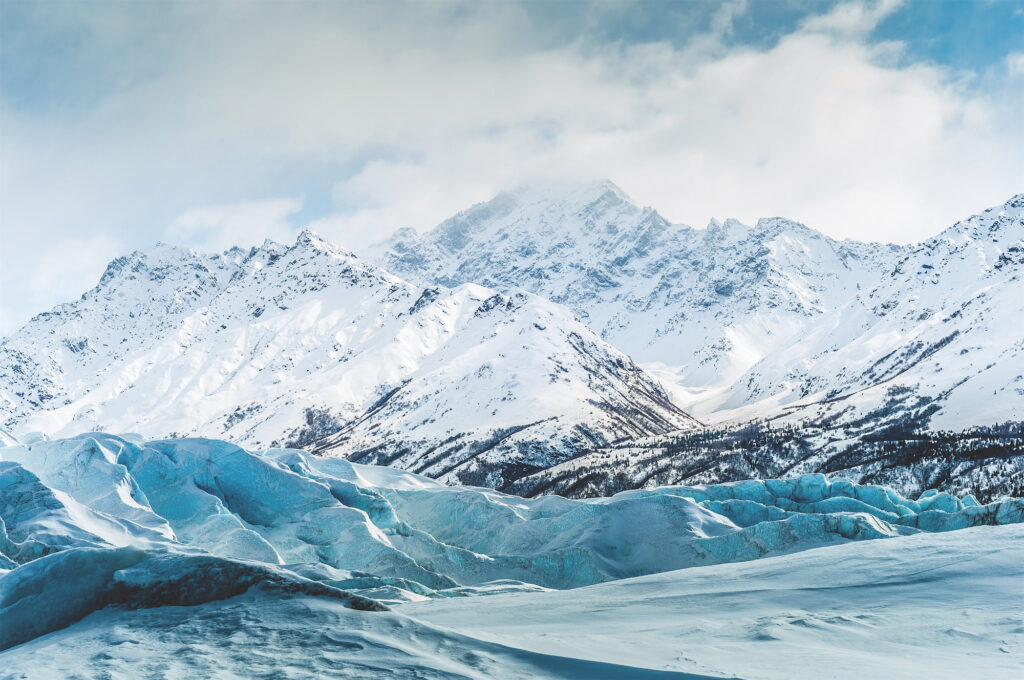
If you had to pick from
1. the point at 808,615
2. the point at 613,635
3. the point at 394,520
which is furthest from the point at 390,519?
the point at 808,615

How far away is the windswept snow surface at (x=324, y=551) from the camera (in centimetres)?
2555

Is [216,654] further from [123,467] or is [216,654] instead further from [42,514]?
[123,467]

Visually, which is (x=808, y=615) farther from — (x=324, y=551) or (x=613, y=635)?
(x=324, y=551)

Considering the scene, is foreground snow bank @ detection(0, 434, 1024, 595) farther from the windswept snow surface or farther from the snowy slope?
the snowy slope

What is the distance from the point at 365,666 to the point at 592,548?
49859mm

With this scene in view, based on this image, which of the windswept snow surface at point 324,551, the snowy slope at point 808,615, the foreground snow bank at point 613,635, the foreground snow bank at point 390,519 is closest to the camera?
the foreground snow bank at point 613,635

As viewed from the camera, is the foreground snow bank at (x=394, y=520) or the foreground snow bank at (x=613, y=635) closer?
the foreground snow bank at (x=613, y=635)

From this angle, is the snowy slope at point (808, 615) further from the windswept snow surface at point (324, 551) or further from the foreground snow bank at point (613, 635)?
the windswept snow surface at point (324, 551)

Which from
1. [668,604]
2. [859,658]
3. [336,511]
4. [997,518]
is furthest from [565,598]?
[997,518]

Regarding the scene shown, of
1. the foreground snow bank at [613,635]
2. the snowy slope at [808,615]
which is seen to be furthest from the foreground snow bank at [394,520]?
the foreground snow bank at [613,635]

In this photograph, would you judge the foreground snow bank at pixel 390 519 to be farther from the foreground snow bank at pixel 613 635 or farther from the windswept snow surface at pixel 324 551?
the foreground snow bank at pixel 613 635

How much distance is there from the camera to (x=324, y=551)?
2990 inches

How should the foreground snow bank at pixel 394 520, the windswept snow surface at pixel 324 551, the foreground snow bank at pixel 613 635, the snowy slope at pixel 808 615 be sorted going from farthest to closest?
the foreground snow bank at pixel 394 520 → the snowy slope at pixel 808 615 → the windswept snow surface at pixel 324 551 → the foreground snow bank at pixel 613 635

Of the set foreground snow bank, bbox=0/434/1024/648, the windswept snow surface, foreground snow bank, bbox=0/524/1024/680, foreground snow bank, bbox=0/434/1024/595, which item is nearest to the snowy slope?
foreground snow bank, bbox=0/524/1024/680
